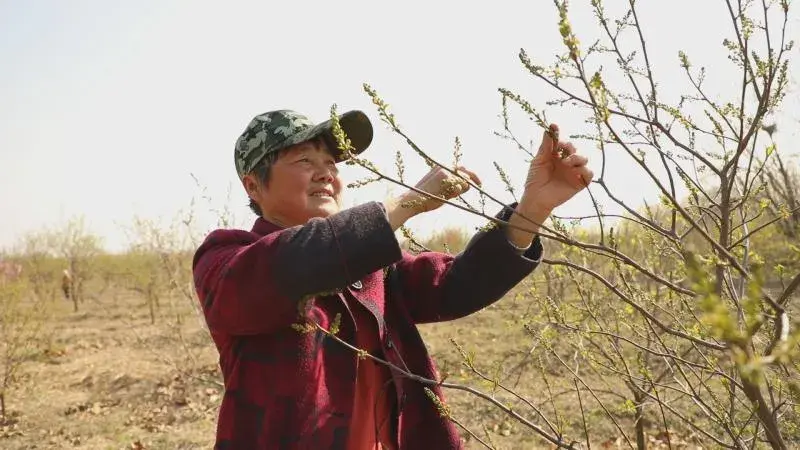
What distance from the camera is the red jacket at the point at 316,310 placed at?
1.39m

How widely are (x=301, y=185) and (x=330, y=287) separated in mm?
461

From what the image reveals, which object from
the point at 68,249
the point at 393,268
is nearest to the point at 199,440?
the point at 393,268

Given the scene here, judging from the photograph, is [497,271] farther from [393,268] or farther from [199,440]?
[199,440]

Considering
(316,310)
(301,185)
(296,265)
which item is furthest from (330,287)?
(301,185)

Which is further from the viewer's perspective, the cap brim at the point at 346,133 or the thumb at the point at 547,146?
the cap brim at the point at 346,133

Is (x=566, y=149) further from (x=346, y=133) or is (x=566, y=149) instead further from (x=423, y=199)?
(x=346, y=133)

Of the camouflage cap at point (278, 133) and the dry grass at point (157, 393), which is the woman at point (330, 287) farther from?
the dry grass at point (157, 393)

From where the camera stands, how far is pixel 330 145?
1.85 m

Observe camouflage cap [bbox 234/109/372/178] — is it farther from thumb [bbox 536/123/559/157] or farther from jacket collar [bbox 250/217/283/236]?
thumb [bbox 536/123/559/157]

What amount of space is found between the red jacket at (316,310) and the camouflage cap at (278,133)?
212 millimetres

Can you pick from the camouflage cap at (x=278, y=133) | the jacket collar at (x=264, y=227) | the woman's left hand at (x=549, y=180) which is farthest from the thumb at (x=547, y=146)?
the jacket collar at (x=264, y=227)

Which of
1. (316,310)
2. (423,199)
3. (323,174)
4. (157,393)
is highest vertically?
(157,393)

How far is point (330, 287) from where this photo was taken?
1397mm

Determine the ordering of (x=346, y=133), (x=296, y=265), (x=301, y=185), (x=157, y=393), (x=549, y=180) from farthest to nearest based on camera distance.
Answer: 1. (x=157, y=393)
2. (x=346, y=133)
3. (x=301, y=185)
4. (x=549, y=180)
5. (x=296, y=265)
